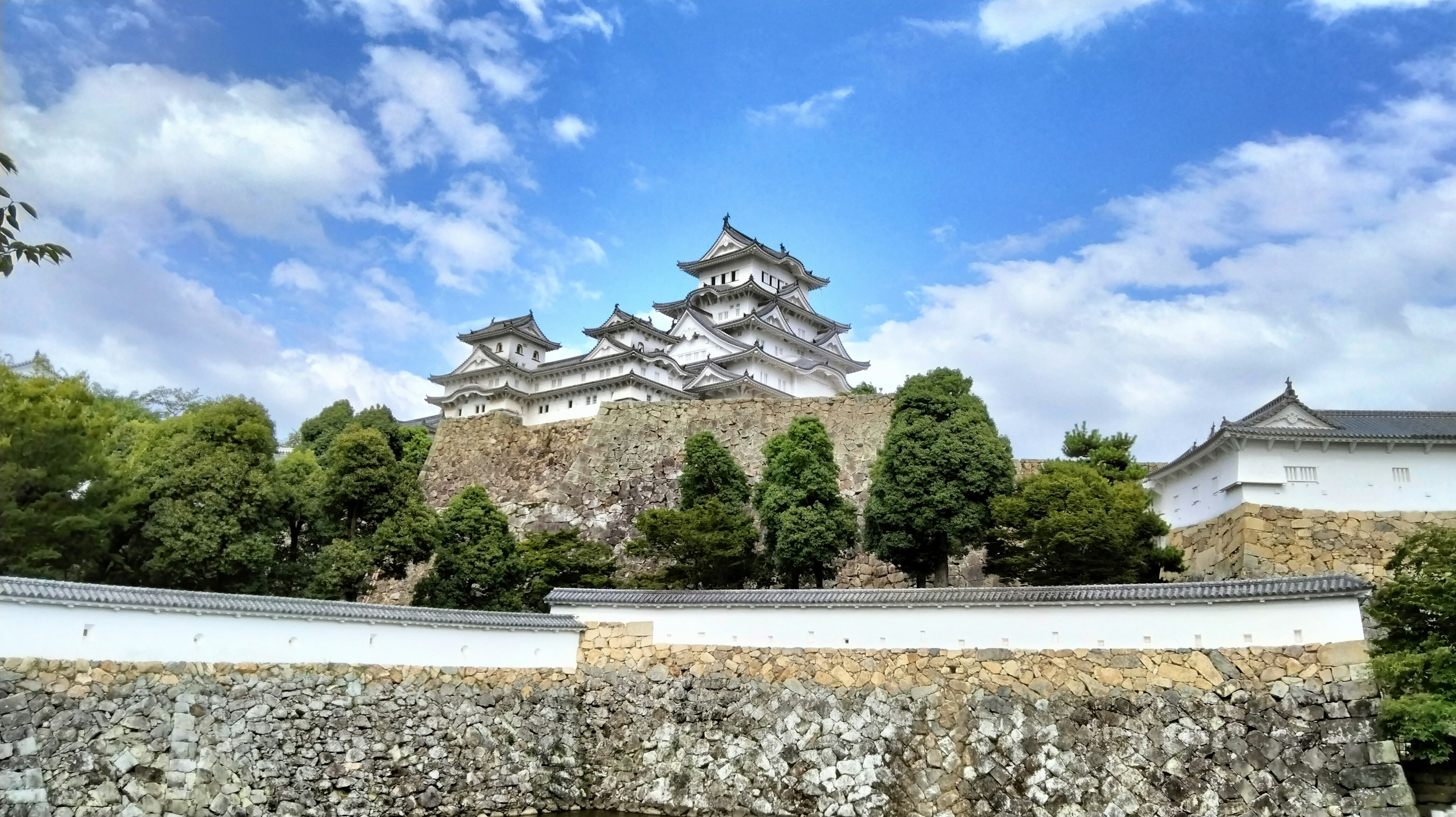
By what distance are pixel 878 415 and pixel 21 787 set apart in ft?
63.4

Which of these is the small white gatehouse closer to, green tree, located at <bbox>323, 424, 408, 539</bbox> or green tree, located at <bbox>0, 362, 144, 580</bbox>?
green tree, located at <bbox>323, 424, 408, 539</bbox>

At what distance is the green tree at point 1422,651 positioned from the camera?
34.7 feet

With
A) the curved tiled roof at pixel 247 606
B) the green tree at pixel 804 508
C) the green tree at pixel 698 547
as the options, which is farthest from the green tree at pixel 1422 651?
the curved tiled roof at pixel 247 606

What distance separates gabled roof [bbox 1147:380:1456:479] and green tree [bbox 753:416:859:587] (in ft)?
22.8

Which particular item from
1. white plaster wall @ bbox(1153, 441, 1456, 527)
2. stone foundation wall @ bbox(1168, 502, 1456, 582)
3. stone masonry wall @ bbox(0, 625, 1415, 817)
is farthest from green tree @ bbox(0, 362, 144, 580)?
white plaster wall @ bbox(1153, 441, 1456, 527)

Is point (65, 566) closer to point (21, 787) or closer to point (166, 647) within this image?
point (166, 647)

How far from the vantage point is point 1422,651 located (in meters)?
11.2

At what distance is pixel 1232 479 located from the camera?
17141mm

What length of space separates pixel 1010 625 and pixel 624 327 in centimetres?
2217

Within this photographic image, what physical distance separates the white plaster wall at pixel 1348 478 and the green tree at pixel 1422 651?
4369 millimetres

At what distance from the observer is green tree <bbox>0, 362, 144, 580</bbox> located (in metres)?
15.4

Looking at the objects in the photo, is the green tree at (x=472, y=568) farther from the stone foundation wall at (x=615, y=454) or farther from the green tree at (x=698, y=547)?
the stone foundation wall at (x=615, y=454)

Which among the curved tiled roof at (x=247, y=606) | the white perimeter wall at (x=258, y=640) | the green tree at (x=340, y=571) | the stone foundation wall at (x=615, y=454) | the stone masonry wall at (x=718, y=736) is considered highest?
the stone foundation wall at (x=615, y=454)

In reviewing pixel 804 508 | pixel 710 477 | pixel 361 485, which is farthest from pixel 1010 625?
pixel 361 485
